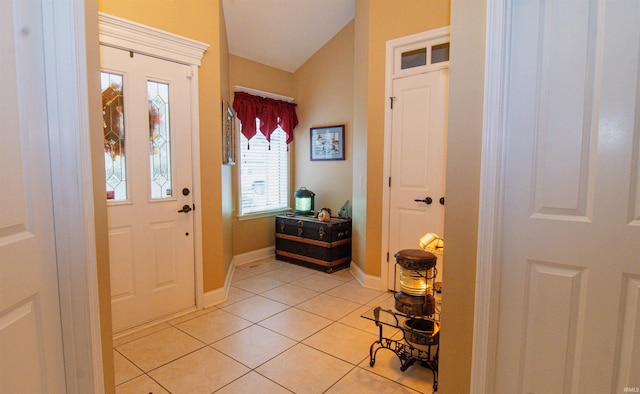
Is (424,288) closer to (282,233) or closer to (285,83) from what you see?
(282,233)

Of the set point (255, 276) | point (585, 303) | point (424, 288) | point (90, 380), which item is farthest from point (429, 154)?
point (90, 380)

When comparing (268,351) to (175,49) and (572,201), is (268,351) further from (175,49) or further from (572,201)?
(175,49)

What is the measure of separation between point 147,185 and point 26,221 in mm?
1632

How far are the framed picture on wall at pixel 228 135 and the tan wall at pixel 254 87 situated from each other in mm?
517

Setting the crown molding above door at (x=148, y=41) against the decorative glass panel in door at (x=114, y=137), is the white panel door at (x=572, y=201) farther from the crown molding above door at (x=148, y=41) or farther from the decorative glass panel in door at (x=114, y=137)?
the decorative glass panel in door at (x=114, y=137)

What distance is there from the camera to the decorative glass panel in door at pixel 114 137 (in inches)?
96.0

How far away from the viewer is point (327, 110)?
4598mm

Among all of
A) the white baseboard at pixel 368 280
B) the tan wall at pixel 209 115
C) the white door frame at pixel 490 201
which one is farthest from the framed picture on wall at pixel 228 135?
the white door frame at pixel 490 201

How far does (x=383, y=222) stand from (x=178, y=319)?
216 centimetres


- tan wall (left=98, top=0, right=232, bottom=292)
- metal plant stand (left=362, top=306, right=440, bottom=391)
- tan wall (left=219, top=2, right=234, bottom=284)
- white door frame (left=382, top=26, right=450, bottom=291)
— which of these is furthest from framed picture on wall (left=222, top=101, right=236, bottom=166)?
metal plant stand (left=362, top=306, right=440, bottom=391)

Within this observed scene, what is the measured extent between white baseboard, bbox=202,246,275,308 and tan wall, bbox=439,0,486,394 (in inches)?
87.9

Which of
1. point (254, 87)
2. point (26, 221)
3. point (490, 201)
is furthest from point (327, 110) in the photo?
point (26, 221)

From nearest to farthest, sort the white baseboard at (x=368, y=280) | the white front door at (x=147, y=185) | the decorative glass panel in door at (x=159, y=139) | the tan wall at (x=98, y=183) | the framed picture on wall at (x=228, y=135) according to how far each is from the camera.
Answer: the tan wall at (x=98, y=183), the white front door at (x=147, y=185), the decorative glass panel in door at (x=159, y=139), the framed picture on wall at (x=228, y=135), the white baseboard at (x=368, y=280)

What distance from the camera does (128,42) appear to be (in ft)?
8.07
